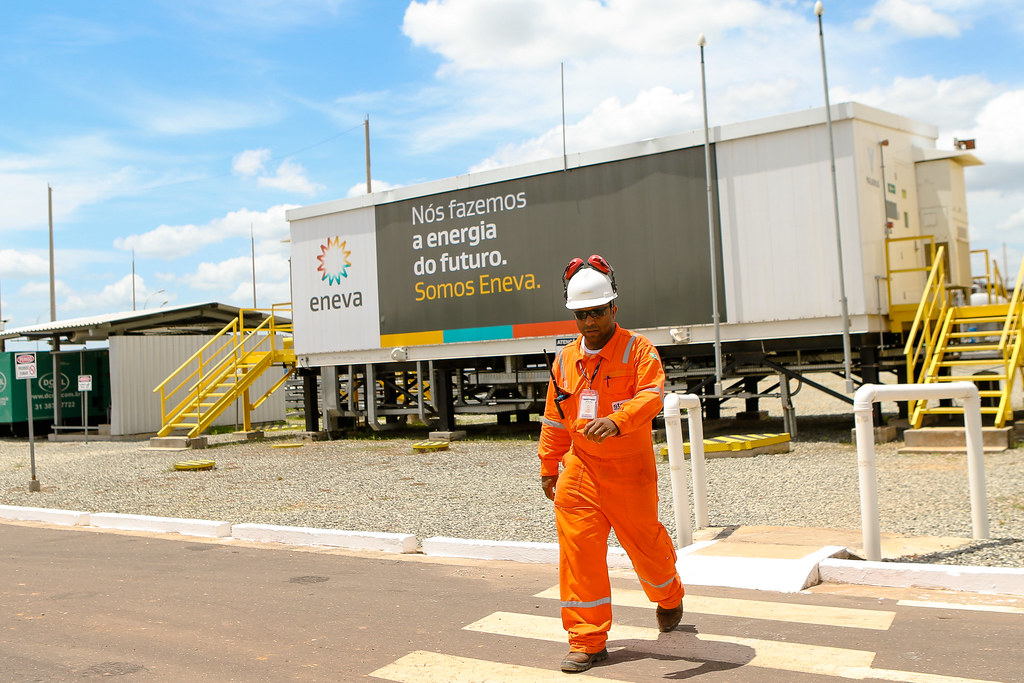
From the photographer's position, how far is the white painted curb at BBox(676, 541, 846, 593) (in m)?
6.01

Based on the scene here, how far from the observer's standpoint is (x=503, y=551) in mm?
7609

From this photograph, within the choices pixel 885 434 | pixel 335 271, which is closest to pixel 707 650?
pixel 885 434

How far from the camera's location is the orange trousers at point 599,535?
453cm

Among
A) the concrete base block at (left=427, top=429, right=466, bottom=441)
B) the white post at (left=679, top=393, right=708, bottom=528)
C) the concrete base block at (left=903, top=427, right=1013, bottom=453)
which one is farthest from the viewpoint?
the concrete base block at (left=427, top=429, right=466, bottom=441)

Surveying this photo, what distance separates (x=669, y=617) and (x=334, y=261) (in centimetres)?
1635

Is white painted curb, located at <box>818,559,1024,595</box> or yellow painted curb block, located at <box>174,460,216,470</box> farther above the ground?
yellow painted curb block, located at <box>174,460,216,470</box>

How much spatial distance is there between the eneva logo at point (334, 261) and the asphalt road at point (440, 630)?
13.0 m

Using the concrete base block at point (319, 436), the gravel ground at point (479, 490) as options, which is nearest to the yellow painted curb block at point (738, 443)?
the gravel ground at point (479, 490)

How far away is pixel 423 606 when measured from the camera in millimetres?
6066

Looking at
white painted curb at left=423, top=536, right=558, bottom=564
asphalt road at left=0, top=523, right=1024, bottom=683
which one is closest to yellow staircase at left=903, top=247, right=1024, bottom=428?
white painted curb at left=423, top=536, right=558, bottom=564

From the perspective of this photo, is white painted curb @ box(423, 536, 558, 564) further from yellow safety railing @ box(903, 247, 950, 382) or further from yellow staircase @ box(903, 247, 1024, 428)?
yellow safety railing @ box(903, 247, 950, 382)

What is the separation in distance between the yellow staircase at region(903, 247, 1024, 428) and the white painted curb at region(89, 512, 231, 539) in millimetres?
9020

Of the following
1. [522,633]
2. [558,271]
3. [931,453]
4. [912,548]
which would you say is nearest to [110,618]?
[522,633]

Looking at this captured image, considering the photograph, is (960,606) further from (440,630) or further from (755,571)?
(440,630)
